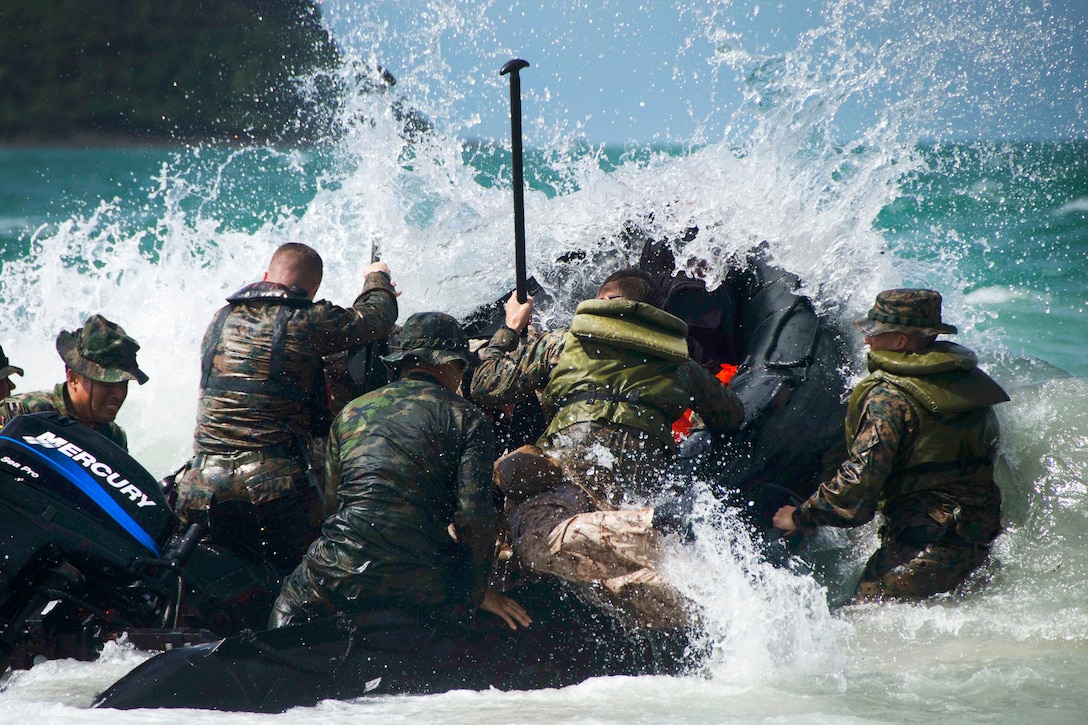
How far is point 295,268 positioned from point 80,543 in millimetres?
1741

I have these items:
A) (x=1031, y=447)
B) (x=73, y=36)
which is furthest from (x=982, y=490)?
(x=73, y=36)

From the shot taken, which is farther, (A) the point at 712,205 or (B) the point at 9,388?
(A) the point at 712,205

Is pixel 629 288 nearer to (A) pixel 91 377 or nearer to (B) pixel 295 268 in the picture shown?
(B) pixel 295 268

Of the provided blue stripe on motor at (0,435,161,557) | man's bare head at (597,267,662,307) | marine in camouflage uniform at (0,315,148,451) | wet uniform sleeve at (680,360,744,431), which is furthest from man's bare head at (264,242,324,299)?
wet uniform sleeve at (680,360,744,431)

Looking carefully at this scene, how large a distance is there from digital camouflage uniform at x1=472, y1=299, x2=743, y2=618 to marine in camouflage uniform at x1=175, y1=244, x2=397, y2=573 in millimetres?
722

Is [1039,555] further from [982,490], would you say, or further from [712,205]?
[712,205]

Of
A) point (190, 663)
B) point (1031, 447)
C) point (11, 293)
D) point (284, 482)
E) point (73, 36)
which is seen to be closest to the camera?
point (190, 663)

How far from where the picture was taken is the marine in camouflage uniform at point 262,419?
3.98 metres

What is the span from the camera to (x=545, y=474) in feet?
12.4

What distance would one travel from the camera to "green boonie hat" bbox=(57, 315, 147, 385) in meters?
3.87

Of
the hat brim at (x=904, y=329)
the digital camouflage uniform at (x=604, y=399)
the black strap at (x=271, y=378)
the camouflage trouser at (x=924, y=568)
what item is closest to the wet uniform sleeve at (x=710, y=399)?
the digital camouflage uniform at (x=604, y=399)

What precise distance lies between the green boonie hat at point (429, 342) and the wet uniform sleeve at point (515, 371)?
17.3 inches

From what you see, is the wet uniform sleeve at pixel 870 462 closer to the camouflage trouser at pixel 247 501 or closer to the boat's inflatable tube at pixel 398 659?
the boat's inflatable tube at pixel 398 659

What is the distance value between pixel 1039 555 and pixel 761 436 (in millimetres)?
1381
